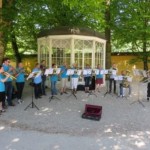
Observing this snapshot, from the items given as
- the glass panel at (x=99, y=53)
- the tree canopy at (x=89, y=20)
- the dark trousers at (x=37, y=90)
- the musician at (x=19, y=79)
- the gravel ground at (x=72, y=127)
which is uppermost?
the tree canopy at (x=89, y=20)

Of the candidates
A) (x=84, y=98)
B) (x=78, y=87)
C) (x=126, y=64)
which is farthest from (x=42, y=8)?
(x=126, y=64)

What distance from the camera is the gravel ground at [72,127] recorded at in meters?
7.14

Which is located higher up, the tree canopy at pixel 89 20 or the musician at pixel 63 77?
the tree canopy at pixel 89 20

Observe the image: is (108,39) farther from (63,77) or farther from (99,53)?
(63,77)

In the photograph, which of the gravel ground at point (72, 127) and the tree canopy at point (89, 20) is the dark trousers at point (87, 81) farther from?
the tree canopy at point (89, 20)

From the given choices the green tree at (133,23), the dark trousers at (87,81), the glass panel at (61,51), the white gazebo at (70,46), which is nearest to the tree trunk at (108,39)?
the green tree at (133,23)

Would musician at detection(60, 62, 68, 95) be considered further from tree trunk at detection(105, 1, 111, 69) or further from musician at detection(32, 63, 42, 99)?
tree trunk at detection(105, 1, 111, 69)

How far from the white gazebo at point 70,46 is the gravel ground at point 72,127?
4.59m

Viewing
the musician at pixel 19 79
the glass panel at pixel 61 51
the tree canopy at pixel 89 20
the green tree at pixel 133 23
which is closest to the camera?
the musician at pixel 19 79

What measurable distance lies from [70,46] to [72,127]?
8.51 meters

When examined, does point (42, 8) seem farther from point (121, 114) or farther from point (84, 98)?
point (121, 114)

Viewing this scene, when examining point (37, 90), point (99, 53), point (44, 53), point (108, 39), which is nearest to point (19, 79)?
point (37, 90)

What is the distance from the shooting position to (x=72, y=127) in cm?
884

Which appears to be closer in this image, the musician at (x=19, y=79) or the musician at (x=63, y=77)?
the musician at (x=19, y=79)
